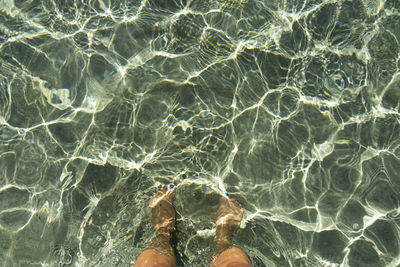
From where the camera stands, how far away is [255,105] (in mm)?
4211

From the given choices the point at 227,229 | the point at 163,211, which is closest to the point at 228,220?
the point at 227,229

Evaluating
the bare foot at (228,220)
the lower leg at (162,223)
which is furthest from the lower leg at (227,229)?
the lower leg at (162,223)

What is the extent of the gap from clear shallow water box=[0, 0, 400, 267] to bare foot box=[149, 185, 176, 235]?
0.10 m

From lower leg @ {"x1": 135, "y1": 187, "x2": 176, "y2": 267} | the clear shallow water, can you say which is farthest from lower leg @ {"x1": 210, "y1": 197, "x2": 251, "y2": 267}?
lower leg @ {"x1": 135, "y1": 187, "x2": 176, "y2": 267}

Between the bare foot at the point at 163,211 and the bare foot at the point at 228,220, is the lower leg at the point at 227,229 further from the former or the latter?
the bare foot at the point at 163,211

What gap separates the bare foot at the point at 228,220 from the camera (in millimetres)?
4023

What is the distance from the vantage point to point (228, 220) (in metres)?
4.02

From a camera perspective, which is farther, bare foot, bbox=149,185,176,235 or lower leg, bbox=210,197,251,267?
bare foot, bbox=149,185,176,235

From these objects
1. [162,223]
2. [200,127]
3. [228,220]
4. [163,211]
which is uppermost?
[200,127]

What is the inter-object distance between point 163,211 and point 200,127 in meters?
1.16

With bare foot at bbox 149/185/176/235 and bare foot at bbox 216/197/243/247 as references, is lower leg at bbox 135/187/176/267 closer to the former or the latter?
bare foot at bbox 149/185/176/235

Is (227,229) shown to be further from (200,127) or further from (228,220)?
(200,127)

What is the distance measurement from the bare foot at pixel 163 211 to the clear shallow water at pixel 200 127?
0.10m

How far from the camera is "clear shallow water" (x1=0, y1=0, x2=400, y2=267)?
3979 millimetres
